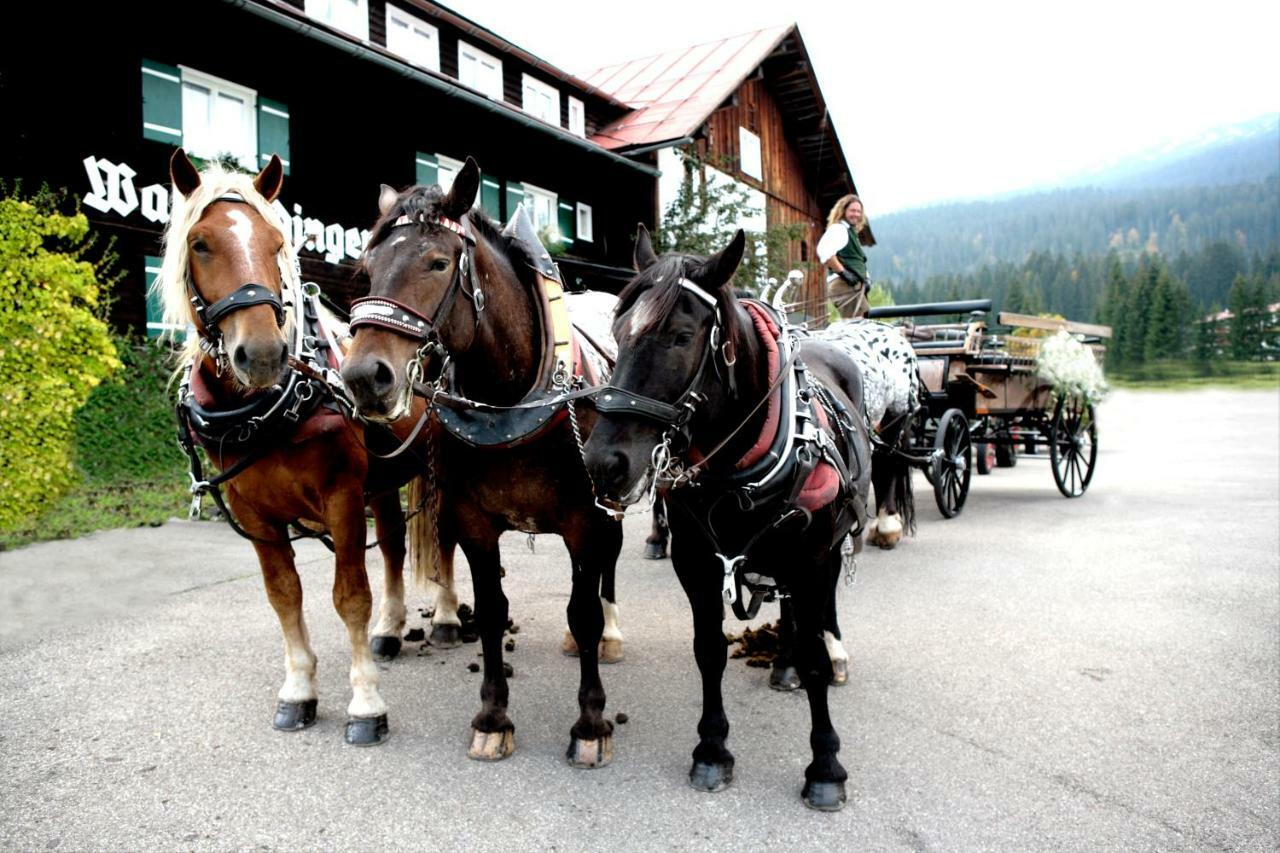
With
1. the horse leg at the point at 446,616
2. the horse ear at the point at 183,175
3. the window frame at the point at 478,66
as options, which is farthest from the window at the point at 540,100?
Result: the horse ear at the point at 183,175

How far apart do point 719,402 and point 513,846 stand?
150 cm

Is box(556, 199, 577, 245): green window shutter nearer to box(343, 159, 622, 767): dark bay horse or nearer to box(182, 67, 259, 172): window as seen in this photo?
box(182, 67, 259, 172): window

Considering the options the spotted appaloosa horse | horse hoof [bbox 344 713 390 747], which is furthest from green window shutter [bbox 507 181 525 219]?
horse hoof [bbox 344 713 390 747]

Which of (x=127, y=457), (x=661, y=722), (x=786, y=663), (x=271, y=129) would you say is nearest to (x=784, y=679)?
(x=786, y=663)

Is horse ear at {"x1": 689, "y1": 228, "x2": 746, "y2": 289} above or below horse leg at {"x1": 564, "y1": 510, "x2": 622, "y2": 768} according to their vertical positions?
above

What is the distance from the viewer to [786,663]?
375 cm

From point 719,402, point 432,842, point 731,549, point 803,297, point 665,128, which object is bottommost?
point 432,842

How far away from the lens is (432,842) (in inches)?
98.5

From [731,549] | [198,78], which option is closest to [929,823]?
[731,549]

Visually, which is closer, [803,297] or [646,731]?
[646,731]

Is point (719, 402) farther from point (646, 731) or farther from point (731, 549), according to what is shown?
point (646, 731)

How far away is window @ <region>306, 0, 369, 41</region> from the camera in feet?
43.9

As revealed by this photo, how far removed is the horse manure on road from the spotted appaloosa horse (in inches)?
59.7

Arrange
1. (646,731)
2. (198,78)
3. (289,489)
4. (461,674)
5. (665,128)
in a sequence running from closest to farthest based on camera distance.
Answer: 1. (289,489)
2. (646,731)
3. (461,674)
4. (198,78)
5. (665,128)
